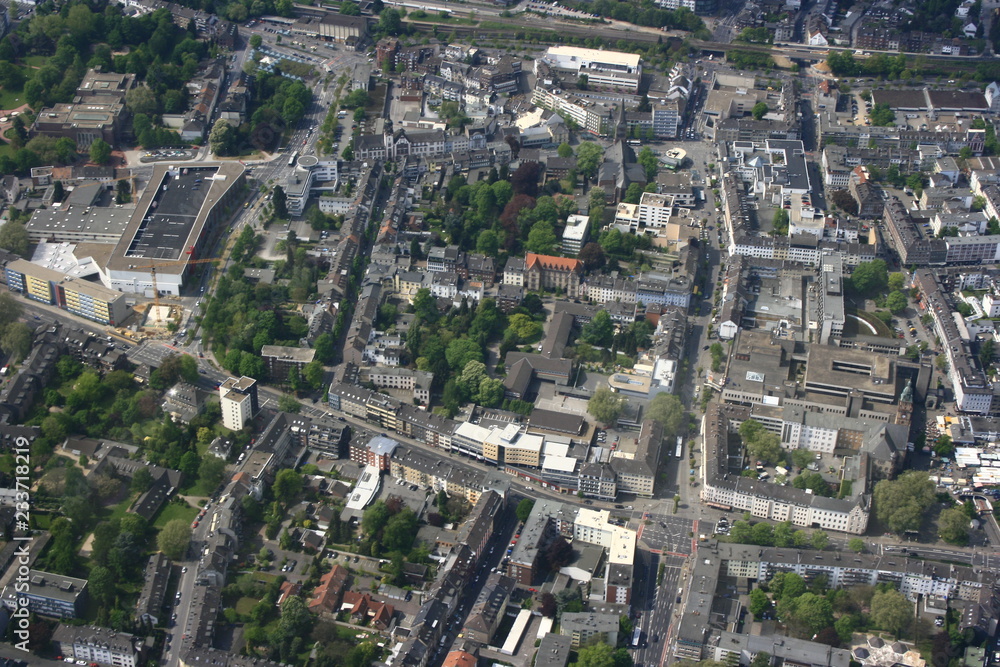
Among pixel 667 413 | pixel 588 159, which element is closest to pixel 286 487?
pixel 667 413

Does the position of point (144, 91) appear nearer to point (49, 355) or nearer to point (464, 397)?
point (49, 355)

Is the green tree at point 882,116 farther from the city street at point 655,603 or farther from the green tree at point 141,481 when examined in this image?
the green tree at point 141,481

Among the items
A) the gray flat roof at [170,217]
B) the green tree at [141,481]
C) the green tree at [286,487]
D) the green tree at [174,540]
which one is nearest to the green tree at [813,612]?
the green tree at [286,487]

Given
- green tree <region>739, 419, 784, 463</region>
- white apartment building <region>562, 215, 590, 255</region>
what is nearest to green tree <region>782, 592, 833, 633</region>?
green tree <region>739, 419, 784, 463</region>

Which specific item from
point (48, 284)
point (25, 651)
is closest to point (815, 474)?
point (25, 651)

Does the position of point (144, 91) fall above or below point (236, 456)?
above

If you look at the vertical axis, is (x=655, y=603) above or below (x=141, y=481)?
above

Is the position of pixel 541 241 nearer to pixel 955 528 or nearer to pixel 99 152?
pixel 955 528
